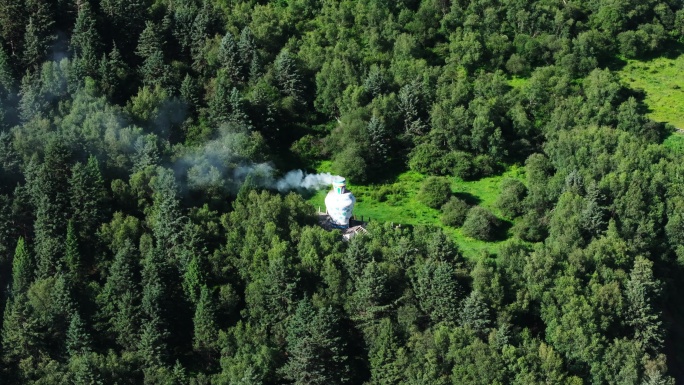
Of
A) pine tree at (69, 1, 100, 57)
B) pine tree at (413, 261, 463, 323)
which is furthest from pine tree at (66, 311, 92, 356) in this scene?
pine tree at (69, 1, 100, 57)

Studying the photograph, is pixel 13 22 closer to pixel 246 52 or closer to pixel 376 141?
pixel 246 52

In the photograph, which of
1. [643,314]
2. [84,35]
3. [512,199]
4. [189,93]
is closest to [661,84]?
[512,199]

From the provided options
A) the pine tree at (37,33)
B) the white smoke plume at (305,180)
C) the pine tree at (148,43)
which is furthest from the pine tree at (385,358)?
the pine tree at (37,33)

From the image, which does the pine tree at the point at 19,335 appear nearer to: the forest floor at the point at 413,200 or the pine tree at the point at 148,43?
the forest floor at the point at 413,200

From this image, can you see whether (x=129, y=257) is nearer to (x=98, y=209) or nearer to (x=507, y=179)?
(x=98, y=209)

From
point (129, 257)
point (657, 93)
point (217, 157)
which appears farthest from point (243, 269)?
point (657, 93)

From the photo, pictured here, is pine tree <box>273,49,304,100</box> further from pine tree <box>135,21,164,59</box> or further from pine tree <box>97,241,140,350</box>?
pine tree <box>97,241,140,350</box>

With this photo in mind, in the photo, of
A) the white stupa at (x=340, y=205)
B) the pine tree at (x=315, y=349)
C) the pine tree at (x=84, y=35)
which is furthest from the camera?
the pine tree at (x=84, y=35)
